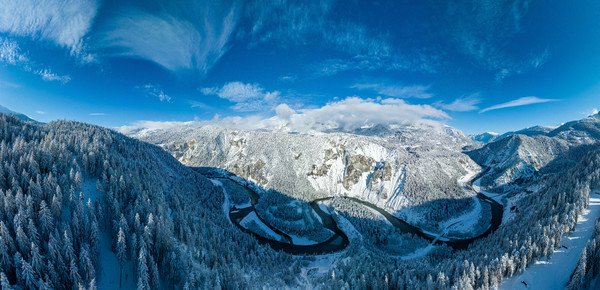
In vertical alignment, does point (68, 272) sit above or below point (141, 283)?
above

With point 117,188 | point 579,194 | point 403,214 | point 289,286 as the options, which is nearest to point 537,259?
point 579,194

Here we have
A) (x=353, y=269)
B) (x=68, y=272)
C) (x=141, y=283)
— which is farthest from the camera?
(x=353, y=269)

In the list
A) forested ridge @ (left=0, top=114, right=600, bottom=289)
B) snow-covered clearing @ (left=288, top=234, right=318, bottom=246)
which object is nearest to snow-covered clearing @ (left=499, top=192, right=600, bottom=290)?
forested ridge @ (left=0, top=114, right=600, bottom=289)

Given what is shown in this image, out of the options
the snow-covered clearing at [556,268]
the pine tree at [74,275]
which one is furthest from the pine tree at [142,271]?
the snow-covered clearing at [556,268]

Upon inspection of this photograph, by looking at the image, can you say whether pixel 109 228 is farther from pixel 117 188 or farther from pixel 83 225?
pixel 117 188

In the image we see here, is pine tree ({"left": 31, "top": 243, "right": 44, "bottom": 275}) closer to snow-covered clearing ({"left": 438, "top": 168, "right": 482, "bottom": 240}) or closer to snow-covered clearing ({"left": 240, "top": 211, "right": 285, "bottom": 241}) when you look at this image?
snow-covered clearing ({"left": 240, "top": 211, "right": 285, "bottom": 241})

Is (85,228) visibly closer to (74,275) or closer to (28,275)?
(74,275)

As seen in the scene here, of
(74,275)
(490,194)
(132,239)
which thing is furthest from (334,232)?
(490,194)
